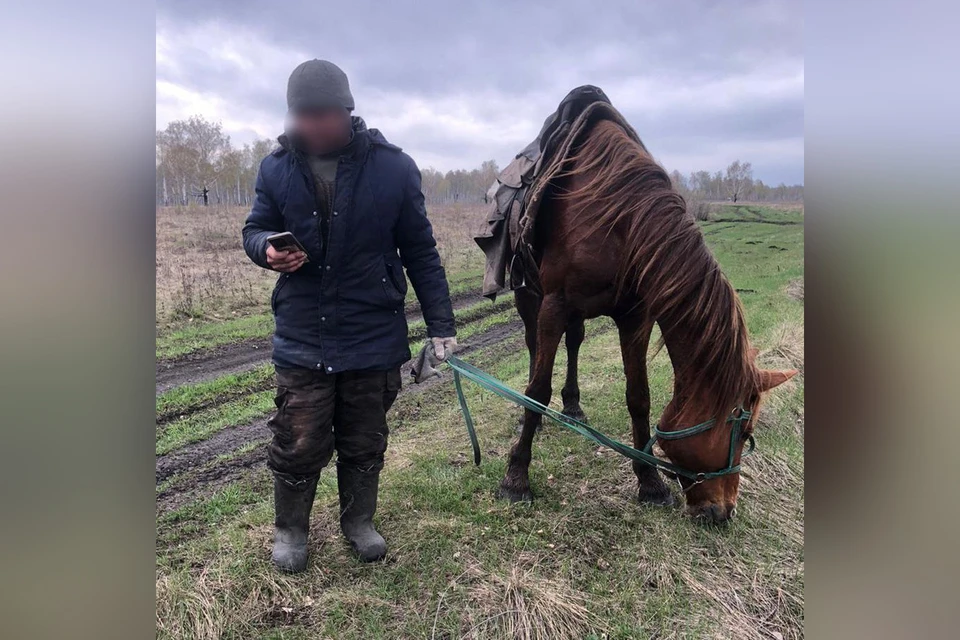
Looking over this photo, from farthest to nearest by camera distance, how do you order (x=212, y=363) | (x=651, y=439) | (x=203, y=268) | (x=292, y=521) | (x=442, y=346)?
(x=203, y=268) → (x=212, y=363) → (x=651, y=439) → (x=442, y=346) → (x=292, y=521)

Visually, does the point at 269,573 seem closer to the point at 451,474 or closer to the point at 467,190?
the point at 451,474

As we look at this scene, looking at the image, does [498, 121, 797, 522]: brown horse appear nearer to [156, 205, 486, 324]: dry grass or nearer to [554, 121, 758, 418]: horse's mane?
[554, 121, 758, 418]: horse's mane

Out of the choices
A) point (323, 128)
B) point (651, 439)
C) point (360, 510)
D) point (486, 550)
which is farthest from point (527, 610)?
point (323, 128)

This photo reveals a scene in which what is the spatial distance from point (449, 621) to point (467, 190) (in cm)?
586

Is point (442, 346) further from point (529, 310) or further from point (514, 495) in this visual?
point (529, 310)

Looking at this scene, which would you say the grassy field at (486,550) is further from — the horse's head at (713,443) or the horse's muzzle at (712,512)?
the horse's head at (713,443)

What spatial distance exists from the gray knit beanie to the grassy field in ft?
6.25

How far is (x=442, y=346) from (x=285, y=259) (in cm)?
79

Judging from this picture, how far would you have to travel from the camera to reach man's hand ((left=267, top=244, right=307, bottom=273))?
6.31 feet

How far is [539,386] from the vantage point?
2875mm
